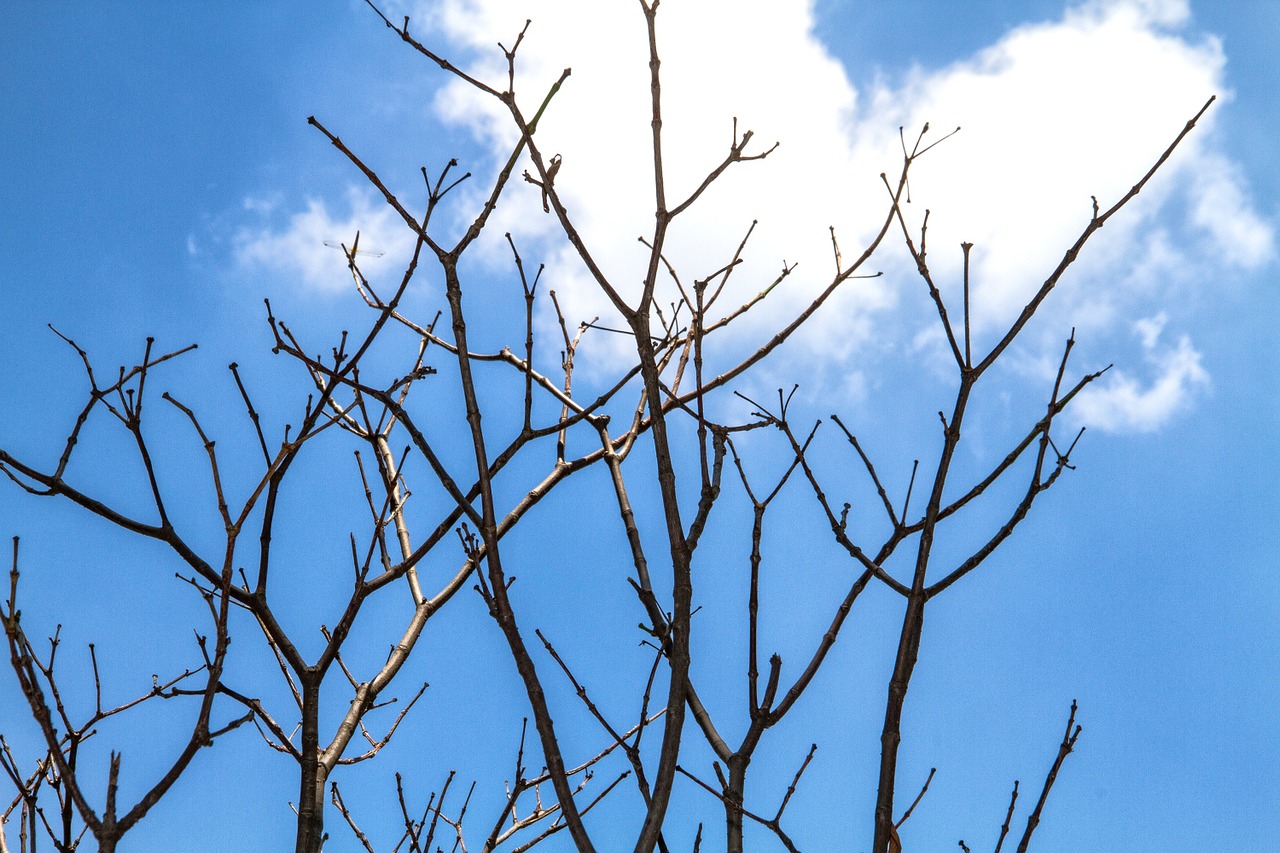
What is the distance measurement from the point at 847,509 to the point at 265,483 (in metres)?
1.48

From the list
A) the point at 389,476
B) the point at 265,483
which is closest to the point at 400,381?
the point at 265,483

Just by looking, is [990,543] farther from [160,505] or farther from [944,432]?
[160,505]

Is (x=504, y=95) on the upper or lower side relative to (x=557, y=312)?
Result: lower

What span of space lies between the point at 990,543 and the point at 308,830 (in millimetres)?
1735

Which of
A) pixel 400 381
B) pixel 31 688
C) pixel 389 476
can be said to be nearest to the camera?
pixel 31 688

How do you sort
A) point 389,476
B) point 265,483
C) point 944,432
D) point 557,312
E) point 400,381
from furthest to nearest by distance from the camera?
point 557,312 < point 389,476 < point 400,381 < point 265,483 < point 944,432

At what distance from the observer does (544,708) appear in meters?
1.85

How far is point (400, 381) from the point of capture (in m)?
2.94

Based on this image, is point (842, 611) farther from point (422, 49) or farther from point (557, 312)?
point (557, 312)

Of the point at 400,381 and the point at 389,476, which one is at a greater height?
the point at 389,476

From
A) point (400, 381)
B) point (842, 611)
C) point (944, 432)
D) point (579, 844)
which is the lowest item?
point (579, 844)

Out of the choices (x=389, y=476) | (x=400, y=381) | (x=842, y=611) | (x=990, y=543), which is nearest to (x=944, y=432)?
(x=990, y=543)

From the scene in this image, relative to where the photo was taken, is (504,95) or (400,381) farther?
(400,381)

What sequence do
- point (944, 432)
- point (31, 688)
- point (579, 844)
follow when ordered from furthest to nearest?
1. point (944, 432)
2. point (31, 688)
3. point (579, 844)
